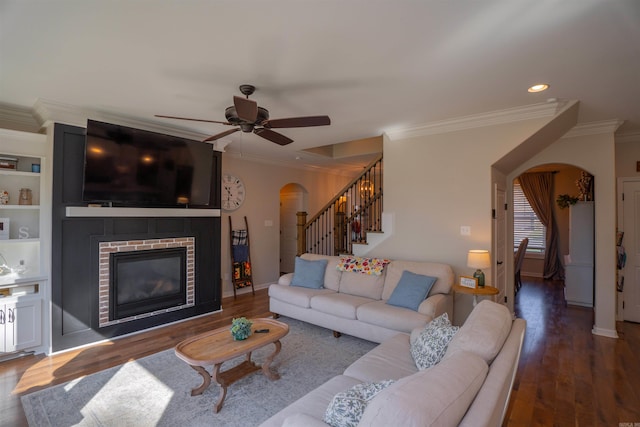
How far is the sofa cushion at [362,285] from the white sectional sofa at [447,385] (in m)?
1.62

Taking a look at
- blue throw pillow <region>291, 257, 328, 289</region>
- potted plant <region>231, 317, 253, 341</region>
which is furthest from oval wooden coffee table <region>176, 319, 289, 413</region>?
blue throw pillow <region>291, 257, 328, 289</region>

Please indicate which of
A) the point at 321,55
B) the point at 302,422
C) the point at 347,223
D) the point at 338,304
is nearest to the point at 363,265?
the point at 338,304

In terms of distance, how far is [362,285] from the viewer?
4.04 meters

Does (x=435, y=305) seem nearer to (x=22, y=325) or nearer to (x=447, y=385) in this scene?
(x=447, y=385)

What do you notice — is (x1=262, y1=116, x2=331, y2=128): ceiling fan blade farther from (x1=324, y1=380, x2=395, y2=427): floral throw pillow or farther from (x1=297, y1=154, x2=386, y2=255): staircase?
(x1=297, y1=154, x2=386, y2=255): staircase

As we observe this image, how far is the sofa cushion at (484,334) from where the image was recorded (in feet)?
5.42

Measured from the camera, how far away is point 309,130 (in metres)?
4.28

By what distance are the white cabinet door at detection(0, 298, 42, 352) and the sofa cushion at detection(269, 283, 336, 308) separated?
257 centimetres

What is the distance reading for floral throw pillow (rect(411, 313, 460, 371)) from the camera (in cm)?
203

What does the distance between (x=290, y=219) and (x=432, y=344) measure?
223 inches

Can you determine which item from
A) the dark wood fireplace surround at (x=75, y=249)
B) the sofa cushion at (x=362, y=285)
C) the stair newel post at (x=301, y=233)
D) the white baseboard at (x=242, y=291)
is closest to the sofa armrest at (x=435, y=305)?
the sofa cushion at (x=362, y=285)

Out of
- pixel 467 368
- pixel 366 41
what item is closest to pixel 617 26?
pixel 366 41

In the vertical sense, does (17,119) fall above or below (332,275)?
above

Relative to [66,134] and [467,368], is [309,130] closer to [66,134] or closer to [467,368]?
[66,134]
